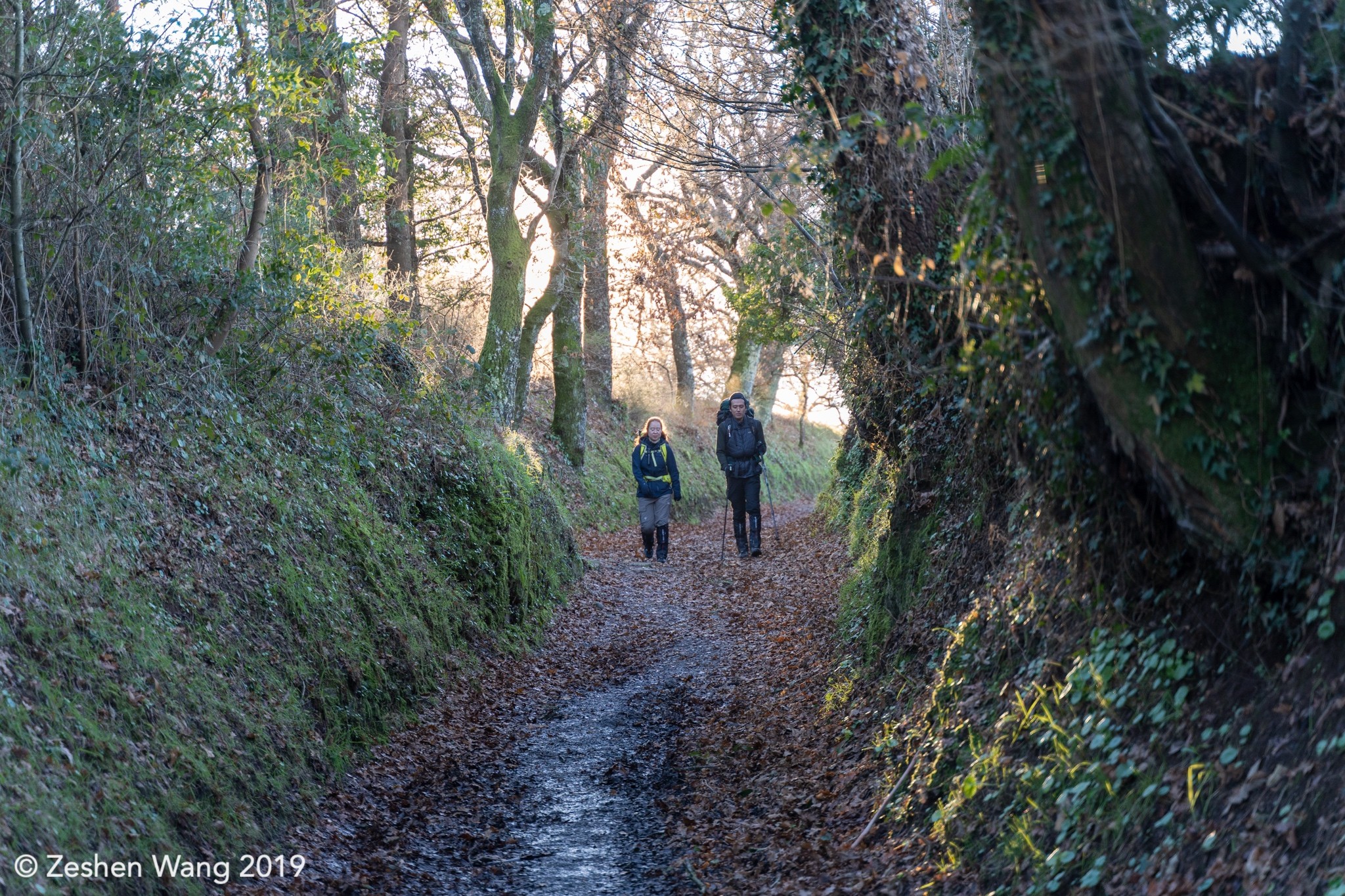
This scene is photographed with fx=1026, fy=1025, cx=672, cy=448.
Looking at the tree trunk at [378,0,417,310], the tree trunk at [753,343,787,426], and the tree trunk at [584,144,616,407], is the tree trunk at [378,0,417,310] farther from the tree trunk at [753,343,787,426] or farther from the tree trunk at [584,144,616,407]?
the tree trunk at [753,343,787,426]

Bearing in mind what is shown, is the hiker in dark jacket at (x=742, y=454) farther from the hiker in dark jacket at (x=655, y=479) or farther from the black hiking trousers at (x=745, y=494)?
the hiker in dark jacket at (x=655, y=479)

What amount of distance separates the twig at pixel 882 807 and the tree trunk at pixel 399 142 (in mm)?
12086

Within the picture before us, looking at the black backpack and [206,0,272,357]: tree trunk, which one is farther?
the black backpack

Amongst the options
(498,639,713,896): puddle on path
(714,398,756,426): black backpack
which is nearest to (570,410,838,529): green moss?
(714,398,756,426): black backpack

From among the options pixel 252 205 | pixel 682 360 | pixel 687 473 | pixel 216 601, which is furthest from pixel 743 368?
pixel 216 601

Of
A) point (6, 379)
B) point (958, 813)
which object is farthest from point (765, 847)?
point (6, 379)

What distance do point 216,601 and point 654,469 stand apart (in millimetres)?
10365

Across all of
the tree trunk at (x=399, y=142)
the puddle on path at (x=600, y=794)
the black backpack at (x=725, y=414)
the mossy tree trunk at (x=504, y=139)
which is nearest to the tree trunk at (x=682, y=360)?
the tree trunk at (x=399, y=142)

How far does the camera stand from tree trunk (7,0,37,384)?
6867 millimetres

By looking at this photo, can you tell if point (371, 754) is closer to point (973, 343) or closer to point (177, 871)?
point (177, 871)

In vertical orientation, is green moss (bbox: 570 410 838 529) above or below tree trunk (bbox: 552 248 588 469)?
below

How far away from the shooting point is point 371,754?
753 cm

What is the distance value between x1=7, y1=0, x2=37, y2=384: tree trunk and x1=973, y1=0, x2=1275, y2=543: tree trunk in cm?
623

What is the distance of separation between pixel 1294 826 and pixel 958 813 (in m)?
1.93
